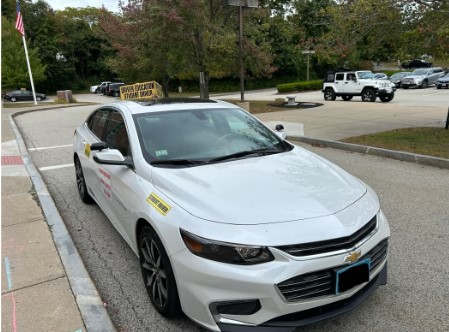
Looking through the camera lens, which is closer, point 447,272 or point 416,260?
point 447,272

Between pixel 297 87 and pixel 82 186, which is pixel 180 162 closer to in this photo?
pixel 82 186

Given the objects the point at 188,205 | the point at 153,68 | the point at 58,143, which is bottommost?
the point at 58,143

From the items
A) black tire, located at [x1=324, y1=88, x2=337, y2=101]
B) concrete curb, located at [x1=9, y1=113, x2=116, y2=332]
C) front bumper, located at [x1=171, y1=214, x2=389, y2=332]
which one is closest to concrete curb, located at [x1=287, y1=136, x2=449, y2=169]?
front bumper, located at [x1=171, y1=214, x2=389, y2=332]

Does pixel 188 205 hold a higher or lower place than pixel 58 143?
higher

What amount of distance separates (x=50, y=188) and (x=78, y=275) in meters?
3.54

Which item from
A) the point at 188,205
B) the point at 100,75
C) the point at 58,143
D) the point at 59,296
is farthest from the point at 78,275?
the point at 100,75

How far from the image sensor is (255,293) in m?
2.27

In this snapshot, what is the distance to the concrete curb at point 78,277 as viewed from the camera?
2.84 metres

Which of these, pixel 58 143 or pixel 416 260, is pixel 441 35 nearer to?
pixel 416 260

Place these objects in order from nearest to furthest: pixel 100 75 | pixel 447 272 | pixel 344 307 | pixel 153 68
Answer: pixel 344 307 < pixel 447 272 < pixel 153 68 < pixel 100 75

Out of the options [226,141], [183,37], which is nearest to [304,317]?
[226,141]

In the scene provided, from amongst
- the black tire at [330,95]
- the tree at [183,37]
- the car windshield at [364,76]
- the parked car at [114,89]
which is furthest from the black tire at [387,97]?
the parked car at [114,89]

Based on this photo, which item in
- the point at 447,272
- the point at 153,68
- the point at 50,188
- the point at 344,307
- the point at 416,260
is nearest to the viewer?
the point at 344,307

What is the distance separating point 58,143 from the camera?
37.0 feet
